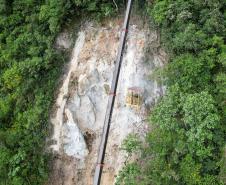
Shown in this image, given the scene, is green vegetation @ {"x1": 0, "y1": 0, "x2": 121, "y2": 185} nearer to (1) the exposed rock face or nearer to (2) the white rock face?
(1) the exposed rock face

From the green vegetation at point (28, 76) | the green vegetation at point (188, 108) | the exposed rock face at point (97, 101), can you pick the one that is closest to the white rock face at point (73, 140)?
the exposed rock face at point (97, 101)

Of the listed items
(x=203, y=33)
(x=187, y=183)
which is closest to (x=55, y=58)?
(x=203, y=33)

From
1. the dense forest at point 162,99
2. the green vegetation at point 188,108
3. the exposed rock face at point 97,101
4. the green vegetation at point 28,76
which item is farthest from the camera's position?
the exposed rock face at point 97,101

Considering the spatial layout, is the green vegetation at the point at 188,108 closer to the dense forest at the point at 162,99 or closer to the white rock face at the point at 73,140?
the dense forest at the point at 162,99

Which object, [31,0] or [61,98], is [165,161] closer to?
[61,98]

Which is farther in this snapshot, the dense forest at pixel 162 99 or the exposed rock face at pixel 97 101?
the exposed rock face at pixel 97 101
